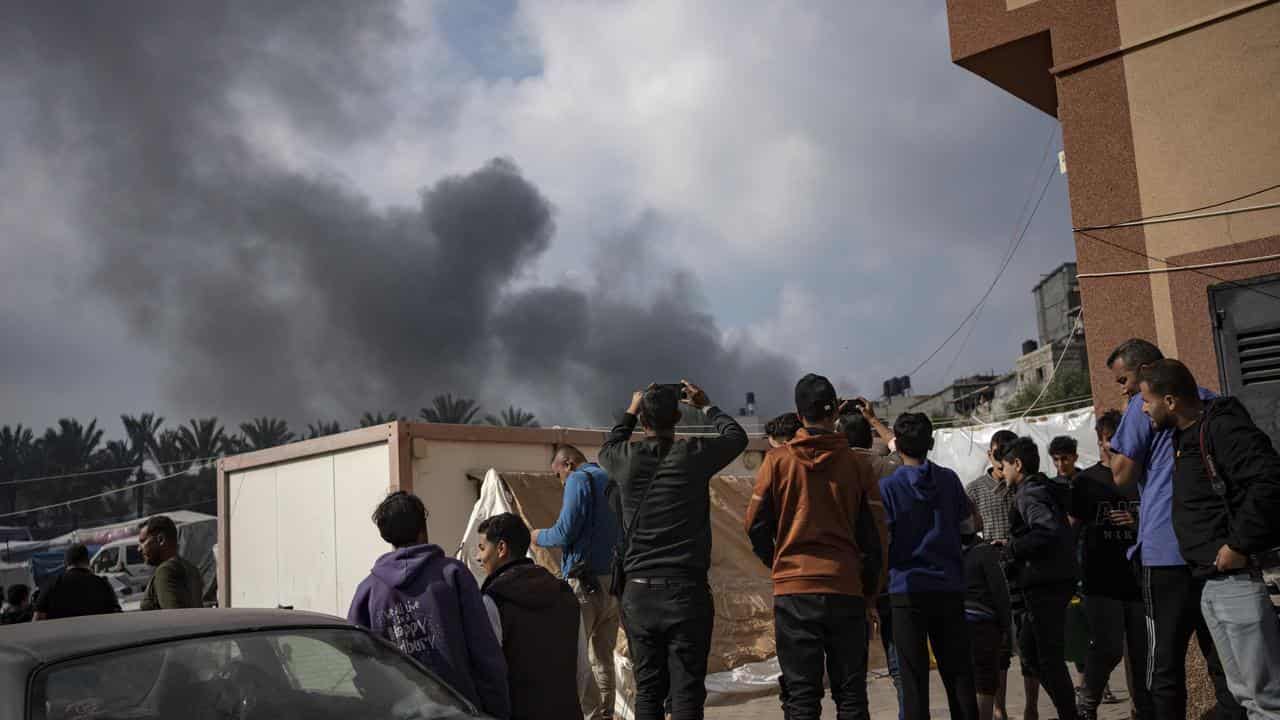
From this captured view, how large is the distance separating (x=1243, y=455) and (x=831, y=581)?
163 centimetres

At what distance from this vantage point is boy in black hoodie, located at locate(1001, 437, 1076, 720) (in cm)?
554

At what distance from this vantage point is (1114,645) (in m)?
5.46

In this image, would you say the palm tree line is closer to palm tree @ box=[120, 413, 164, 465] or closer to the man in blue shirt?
palm tree @ box=[120, 413, 164, 465]

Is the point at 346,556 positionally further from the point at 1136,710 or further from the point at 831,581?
the point at 1136,710

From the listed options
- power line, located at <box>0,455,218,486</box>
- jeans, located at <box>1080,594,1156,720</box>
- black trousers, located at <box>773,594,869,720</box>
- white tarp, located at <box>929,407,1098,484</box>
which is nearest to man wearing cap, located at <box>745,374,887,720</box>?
black trousers, located at <box>773,594,869,720</box>

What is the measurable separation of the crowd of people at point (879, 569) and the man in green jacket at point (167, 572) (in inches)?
99.9

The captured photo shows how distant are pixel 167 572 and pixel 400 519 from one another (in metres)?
2.81

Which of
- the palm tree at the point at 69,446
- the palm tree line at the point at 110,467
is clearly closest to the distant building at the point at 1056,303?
the palm tree line at the point at 110,467

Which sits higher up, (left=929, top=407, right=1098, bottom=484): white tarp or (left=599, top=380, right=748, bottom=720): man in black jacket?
(left=929, top=407, right=1098, bottom=484): white tarp

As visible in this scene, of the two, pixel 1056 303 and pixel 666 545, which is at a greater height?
pixel 1056 303

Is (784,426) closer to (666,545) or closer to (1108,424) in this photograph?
(666,545)

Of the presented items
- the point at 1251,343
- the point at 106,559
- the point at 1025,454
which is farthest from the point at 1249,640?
the point at 106,559

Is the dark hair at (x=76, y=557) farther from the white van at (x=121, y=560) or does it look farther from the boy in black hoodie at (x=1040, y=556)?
the white van at (x=121, y=560)

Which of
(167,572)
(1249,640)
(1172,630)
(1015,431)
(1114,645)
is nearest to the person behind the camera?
(1249,640)
